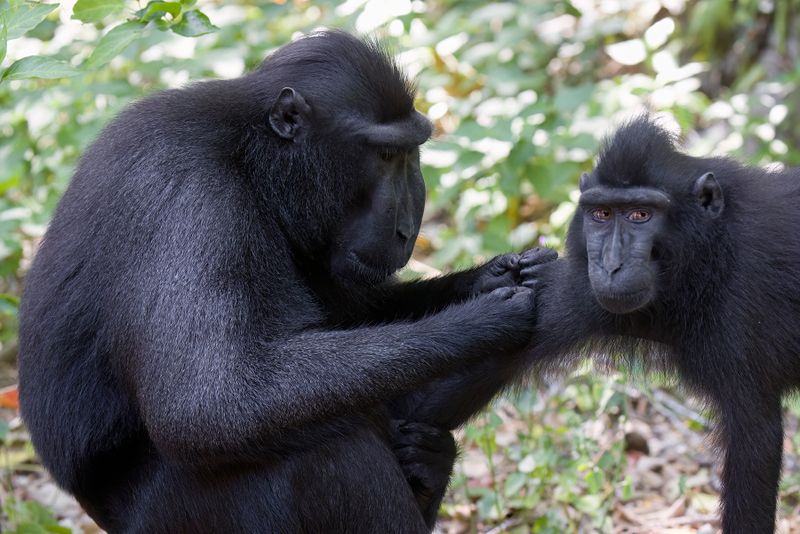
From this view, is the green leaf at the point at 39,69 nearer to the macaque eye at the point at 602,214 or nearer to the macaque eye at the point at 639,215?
the macaque eye at the point at 602,214

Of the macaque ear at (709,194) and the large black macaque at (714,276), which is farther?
the macaque ear at (709,194)

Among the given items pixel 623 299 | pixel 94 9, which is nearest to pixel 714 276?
pixel 623 299

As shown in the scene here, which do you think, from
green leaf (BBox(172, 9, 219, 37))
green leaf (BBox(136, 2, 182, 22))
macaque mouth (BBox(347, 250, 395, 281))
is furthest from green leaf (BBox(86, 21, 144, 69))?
macaque mouth (BBox(347, 250, 395, 281))

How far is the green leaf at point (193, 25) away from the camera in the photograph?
14.9 ft

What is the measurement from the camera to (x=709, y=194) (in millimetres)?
4648

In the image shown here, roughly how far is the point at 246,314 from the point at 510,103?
535cm

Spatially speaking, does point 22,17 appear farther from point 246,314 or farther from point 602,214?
point 602,214

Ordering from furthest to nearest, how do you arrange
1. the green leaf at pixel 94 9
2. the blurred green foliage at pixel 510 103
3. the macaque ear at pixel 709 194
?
the blurred green foliage at pixel 510 103
the macaque ear at pixel 709 194
the green leaf at pixel 94 9

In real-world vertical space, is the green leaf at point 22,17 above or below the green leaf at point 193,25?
above

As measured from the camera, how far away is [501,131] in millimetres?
7312

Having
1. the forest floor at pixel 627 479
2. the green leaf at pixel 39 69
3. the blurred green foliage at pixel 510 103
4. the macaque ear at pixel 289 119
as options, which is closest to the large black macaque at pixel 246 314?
the macaque ear at pixel 289 119

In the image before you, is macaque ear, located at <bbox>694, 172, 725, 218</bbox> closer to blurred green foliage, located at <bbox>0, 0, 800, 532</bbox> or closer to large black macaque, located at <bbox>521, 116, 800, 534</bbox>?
large black macaque, located at <bbox>521, 116, 800, 534</bbox>

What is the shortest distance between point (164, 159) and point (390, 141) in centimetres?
93

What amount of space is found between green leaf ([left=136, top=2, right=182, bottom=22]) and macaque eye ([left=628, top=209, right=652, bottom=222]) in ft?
6.77
